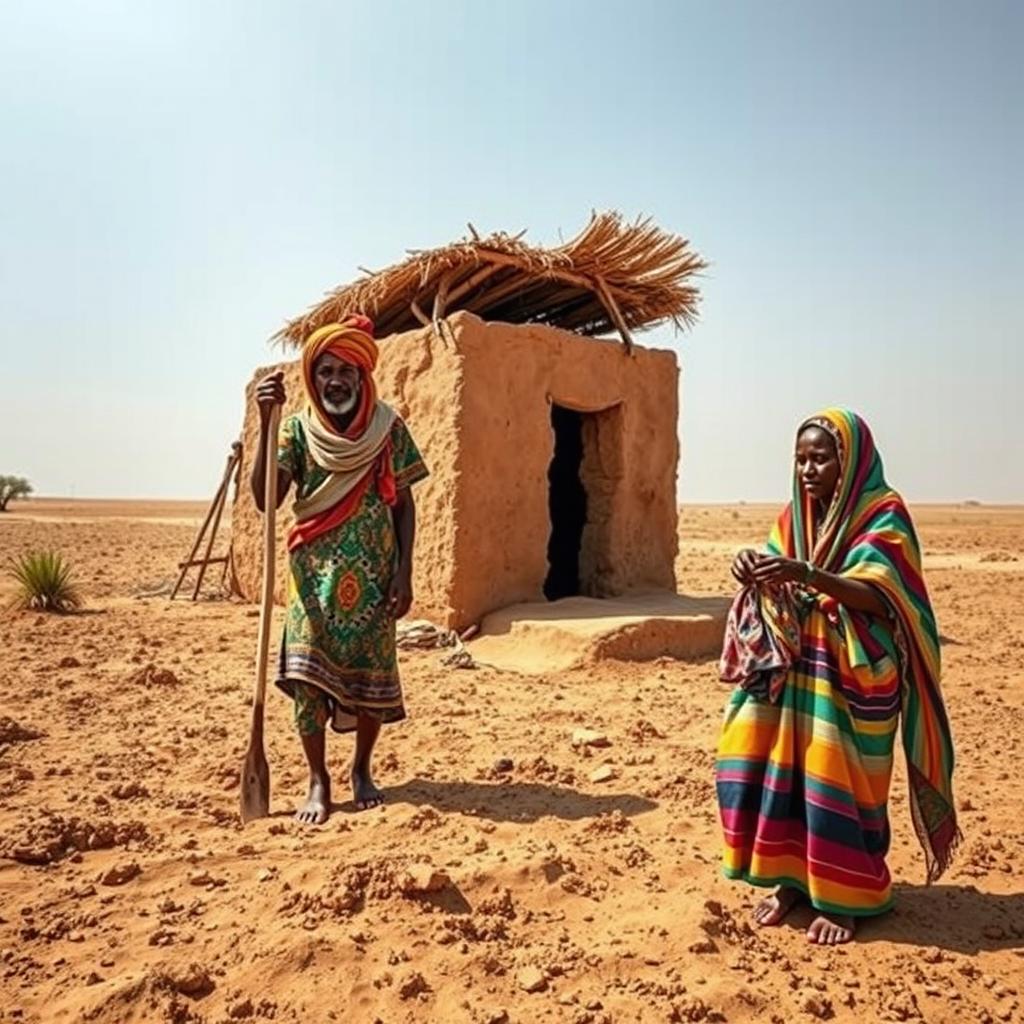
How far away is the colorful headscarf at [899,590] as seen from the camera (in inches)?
92.7

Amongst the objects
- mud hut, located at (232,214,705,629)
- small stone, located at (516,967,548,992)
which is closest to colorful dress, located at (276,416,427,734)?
small stone, located at (516,967,548,992)

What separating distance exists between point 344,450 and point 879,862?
7.14 ft

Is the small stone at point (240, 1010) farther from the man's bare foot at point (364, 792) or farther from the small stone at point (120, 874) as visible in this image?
the man's bare foot at point (364, 792)

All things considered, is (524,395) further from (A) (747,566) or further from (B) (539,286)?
(A) (747,566)

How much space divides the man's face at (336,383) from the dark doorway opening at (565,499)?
18.5 ft

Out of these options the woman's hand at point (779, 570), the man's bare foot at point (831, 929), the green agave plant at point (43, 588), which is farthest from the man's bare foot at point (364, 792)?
the green agave plant at point (43, 588)

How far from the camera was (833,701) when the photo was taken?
2346mm

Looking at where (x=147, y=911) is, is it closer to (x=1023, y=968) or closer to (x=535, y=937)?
(x=535, y=937)

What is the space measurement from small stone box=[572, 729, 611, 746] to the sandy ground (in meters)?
0.08

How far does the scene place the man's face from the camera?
3.30 metres

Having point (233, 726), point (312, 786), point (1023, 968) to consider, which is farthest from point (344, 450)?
point (1023, 968)

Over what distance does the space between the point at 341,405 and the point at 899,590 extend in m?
2.04

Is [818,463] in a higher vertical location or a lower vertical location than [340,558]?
higher

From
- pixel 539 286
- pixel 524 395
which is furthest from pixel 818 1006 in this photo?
pixel 539 286
